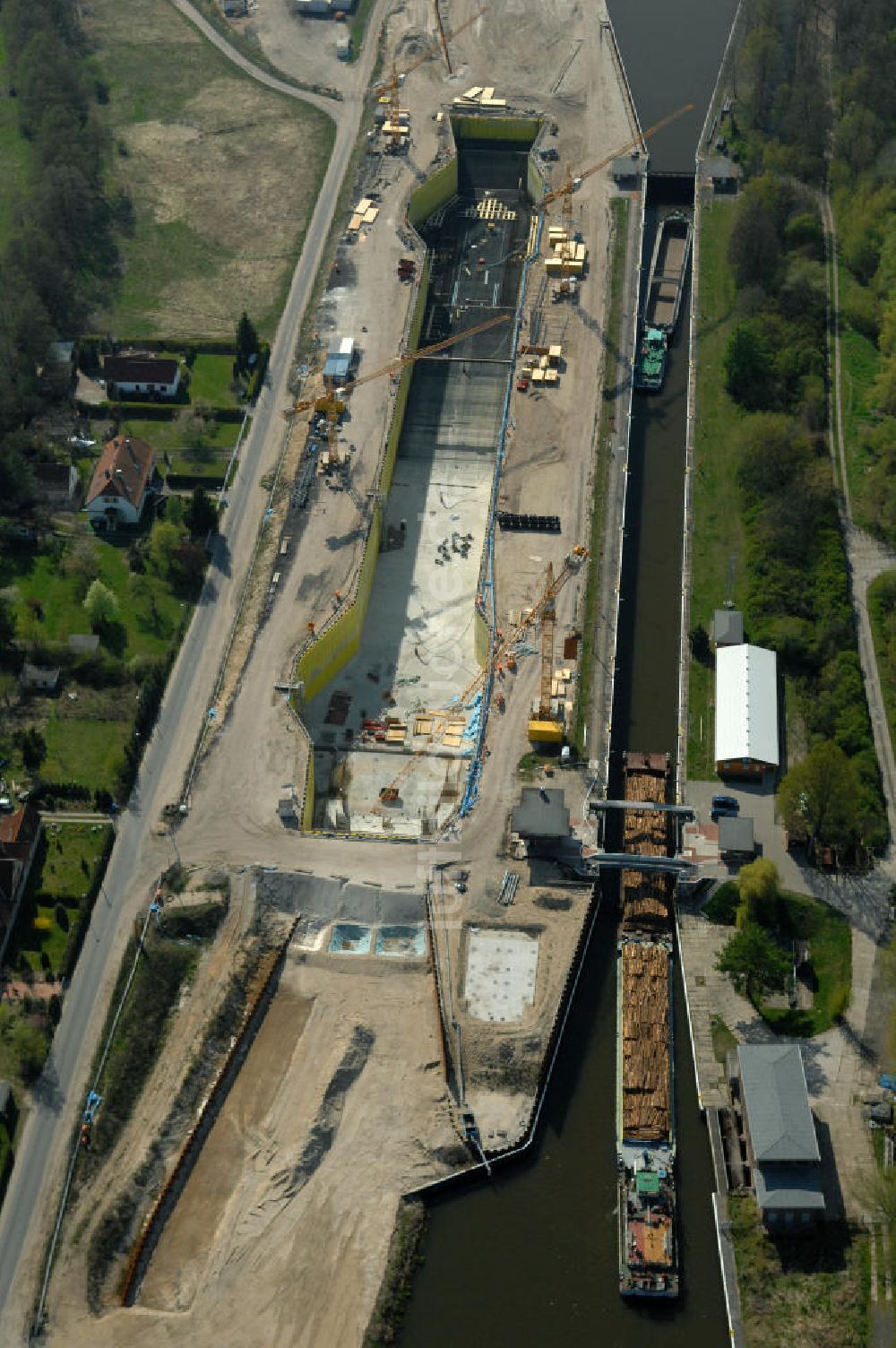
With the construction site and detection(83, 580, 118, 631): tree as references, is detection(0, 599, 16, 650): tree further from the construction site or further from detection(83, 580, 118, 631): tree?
the construction site

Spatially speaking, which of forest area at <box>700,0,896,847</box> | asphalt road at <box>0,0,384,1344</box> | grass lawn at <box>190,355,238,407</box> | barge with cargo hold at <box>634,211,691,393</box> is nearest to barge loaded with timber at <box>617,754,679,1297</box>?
forest area at <box>700,0,896,847</box>

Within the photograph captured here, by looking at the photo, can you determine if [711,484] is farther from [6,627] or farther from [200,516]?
[6,627]

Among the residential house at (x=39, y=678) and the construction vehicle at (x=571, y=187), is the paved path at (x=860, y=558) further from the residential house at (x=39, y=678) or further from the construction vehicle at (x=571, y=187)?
the residential house at (x=39, y=678)

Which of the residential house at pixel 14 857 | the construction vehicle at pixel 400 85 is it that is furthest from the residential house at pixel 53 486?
the construction vehicle at pixel 400 85

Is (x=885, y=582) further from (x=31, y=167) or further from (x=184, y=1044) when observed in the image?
(x=31, y=167)

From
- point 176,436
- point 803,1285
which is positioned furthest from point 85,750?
point 803,1285

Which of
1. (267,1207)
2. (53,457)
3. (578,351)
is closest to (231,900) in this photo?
(267,1207)
